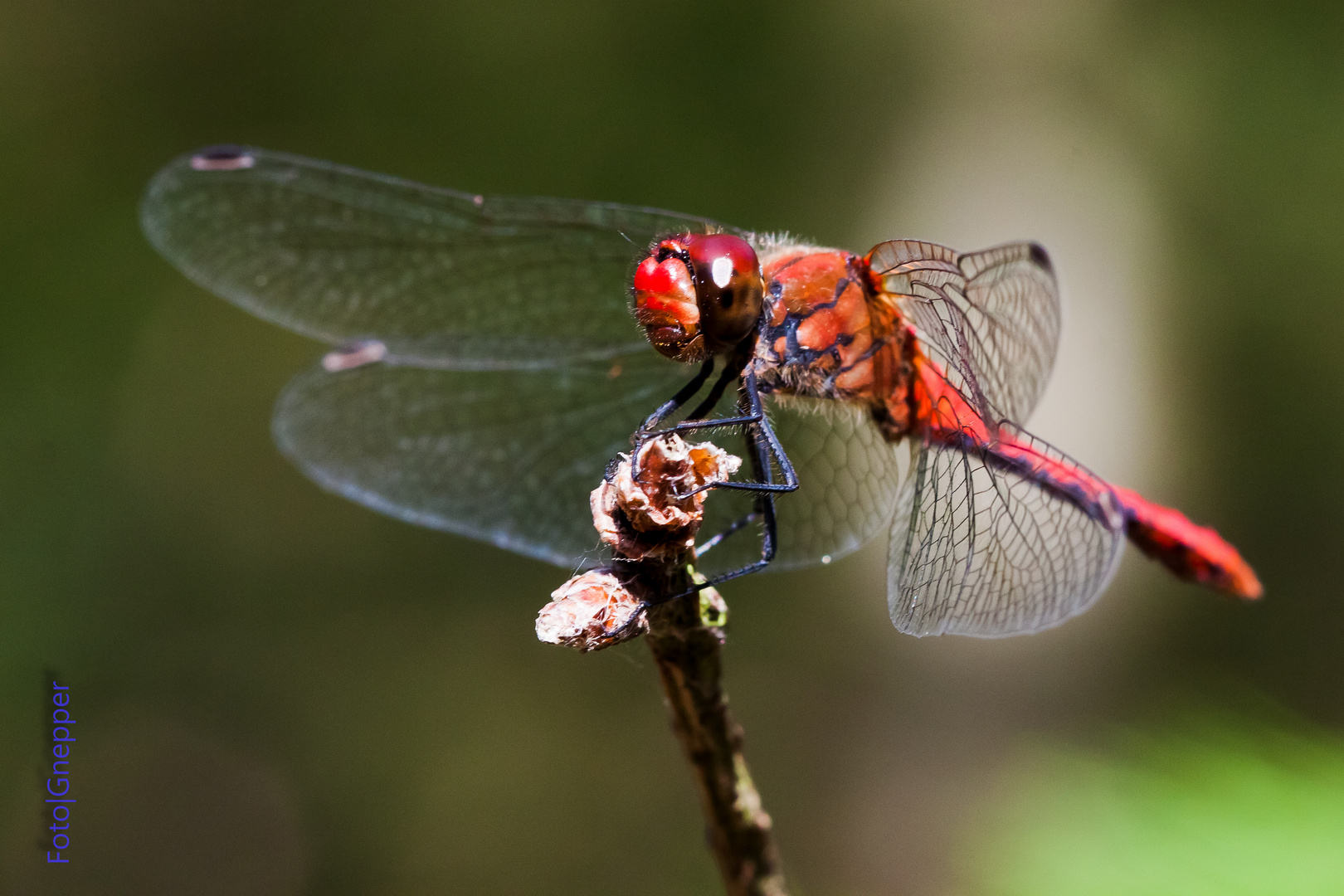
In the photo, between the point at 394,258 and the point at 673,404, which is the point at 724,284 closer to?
the point at 673,404

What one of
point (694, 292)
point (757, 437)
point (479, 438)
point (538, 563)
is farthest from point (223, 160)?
point (538, 563)

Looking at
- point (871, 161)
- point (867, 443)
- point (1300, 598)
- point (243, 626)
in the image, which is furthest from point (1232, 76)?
point (243, 626)

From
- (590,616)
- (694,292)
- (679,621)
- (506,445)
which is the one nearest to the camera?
(590,616)

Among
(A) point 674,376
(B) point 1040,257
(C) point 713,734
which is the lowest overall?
(C) point 713,734

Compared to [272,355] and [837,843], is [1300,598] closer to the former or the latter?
[837,843]

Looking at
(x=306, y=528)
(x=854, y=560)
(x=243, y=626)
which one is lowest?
(x=243, y=626)

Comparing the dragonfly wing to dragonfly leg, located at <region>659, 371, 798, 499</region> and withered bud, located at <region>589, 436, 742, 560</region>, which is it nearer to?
dragonfly leg, located at <region>659, 371, 798, 499</region>

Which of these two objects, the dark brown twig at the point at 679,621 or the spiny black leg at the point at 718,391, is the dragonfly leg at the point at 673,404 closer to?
the spiny black leg at the point at 718,391
